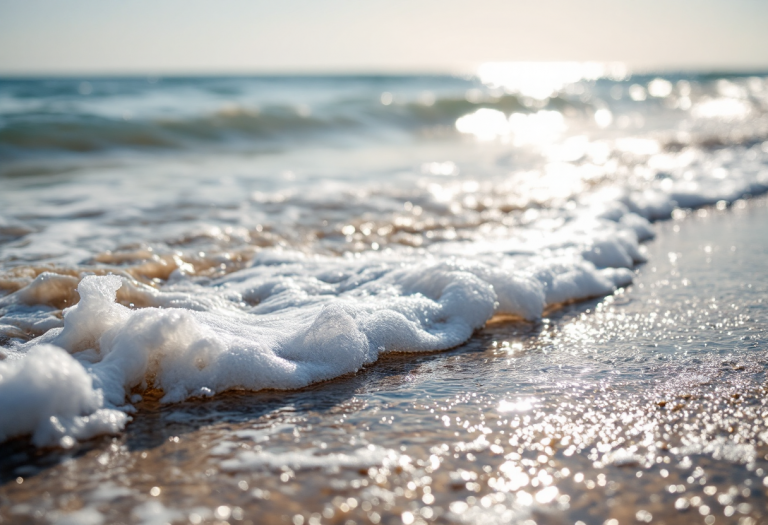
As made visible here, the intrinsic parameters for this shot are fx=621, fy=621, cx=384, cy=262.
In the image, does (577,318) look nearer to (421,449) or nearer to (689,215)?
(421,449)

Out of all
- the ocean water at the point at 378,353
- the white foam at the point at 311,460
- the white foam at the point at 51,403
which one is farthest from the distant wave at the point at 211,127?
the white foam at the point at 311,460

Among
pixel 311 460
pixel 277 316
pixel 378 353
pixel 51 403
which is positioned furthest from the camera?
pixel 277 316

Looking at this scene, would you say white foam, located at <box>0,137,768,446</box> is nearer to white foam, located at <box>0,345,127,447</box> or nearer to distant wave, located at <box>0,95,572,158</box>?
white foam, located at <box>0,345,127,447</box>

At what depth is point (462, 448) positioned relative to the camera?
5.82 ft

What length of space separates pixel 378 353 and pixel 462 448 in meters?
0.82

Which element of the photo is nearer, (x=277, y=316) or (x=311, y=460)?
(x=311, y=460)

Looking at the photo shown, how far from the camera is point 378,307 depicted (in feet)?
9.23

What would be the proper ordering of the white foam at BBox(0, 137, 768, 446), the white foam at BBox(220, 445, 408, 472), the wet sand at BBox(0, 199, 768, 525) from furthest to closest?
1. the white foam at BBox(0, 137, 768, 446)
2. the white foam at BBox(220, 445, 408, 472)
3. the wet sand at BBox(0, 199, 768, 525)

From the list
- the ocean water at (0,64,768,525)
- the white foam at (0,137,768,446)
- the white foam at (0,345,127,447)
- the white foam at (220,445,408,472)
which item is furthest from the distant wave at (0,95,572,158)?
the white foam at (220,445,408,472)

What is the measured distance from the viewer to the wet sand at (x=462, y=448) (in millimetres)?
1503

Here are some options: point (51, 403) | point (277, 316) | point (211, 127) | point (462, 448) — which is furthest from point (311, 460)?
point (211, 127)

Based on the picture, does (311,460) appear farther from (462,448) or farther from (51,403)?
(51,403)

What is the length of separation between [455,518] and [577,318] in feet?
5.67

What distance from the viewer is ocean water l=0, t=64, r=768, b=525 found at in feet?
5.19
